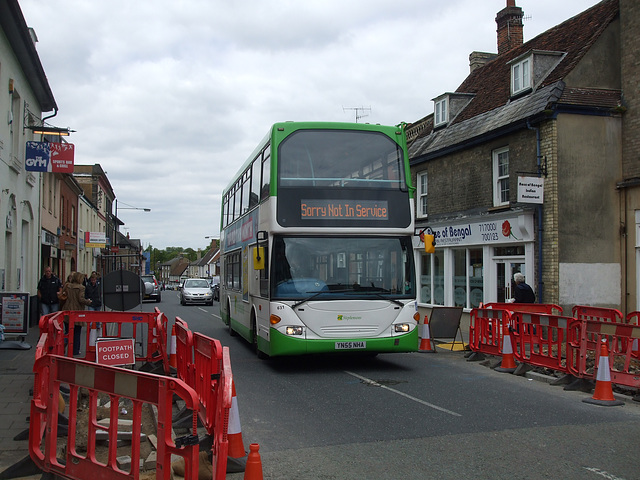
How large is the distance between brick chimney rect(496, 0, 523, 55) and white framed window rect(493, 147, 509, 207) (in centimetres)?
909

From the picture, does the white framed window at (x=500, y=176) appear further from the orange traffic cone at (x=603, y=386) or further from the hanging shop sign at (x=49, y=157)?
the hanging shop sign at (x=49, y=157)

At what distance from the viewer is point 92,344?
1022 centimetres

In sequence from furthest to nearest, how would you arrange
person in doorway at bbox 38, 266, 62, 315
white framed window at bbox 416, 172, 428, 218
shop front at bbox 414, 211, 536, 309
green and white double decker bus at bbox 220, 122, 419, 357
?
white framed window at bbox 416, 172, 428, 218 → shop front at bbox 414, 211, 536, 309 → person in doorway at bbox 38, 266, 62, 315 → green and white double decker bus at bbox 220, 122, 419, 357

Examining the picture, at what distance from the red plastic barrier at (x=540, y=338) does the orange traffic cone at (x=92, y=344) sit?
7.54 metres

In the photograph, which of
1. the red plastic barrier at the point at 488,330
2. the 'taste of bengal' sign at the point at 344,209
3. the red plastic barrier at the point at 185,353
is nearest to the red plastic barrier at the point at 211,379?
the red plastic barrier at the point at 185,353

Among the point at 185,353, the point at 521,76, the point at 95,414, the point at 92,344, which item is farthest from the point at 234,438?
the point at 521,76

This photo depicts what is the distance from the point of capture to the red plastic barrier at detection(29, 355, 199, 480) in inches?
162

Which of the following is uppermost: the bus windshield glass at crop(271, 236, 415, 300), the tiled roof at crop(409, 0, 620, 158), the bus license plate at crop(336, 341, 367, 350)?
the tiled roof at crop(409, 0, 620, 158)

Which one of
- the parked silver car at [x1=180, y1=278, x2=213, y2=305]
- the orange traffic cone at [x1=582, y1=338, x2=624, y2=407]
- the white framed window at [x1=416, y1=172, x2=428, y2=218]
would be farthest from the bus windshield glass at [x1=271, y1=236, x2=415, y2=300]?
the parked silver car at [x1=180, y1=278, x2=213, y2=305]

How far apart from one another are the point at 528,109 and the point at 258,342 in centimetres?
1056

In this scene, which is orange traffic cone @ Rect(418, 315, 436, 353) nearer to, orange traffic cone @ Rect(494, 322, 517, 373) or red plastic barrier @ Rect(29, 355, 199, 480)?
orange traffic cone @ Rect(494, 322, 517, 373)

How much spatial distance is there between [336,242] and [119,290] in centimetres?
454

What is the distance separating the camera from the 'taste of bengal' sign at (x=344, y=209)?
415 inches

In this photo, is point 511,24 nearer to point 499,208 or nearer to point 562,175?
point 499,208
